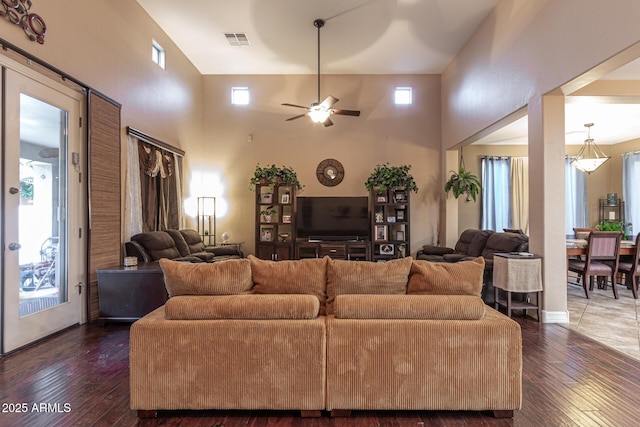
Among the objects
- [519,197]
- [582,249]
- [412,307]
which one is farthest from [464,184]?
[412,307]

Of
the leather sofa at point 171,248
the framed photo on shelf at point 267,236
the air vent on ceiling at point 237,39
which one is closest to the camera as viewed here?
the leather sofa at point 171,248

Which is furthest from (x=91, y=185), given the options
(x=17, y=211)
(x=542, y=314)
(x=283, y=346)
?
(x=542, y=314)

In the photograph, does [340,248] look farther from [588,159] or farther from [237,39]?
[588,159]

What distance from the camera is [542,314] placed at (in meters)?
3.92

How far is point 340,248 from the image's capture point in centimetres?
647

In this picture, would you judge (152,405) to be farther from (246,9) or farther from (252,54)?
(252,54)

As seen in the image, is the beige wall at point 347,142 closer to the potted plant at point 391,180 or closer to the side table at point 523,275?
the potted plant at point 391,180

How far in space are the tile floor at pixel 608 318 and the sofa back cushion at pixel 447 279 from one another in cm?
211

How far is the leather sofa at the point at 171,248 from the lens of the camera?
4.41m

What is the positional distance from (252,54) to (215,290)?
5.38 metres

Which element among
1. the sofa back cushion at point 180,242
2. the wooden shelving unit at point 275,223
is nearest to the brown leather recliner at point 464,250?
the wooden shelving unit at point 275,223

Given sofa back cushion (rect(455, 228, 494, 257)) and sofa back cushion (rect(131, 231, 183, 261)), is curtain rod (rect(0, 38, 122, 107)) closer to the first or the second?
sofa back cushion (rect(131, 231, 183, 261))

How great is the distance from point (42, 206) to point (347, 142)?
209 inches

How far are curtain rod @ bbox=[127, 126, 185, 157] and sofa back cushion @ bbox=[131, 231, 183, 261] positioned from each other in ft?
4.47
